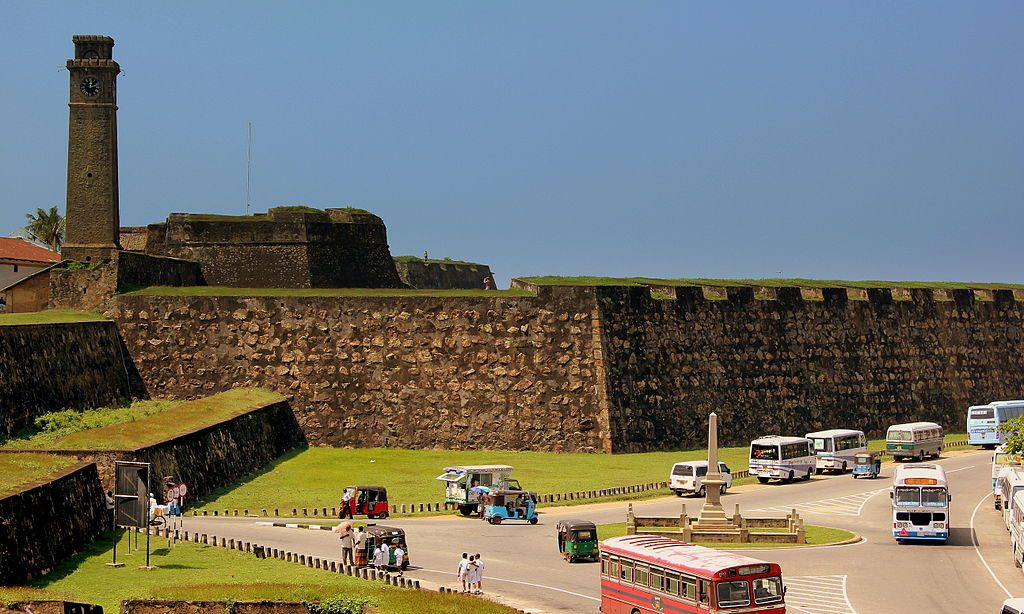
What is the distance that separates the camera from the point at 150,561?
110ft

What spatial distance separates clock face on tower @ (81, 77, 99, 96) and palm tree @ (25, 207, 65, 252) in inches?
1452

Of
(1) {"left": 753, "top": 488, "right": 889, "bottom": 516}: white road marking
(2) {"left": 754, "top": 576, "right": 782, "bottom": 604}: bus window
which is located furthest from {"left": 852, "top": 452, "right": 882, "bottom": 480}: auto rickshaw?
(2) {"left": 754, "top": 576, "right": 782, "bottom": 604}: bus window

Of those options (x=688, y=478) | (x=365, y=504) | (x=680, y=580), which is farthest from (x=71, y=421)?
(x=680, y=580)

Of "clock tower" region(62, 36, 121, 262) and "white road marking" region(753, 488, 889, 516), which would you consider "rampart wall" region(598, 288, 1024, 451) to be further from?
"clock tower" region(62, 36, 121, 262)

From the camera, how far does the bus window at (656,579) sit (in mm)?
27719

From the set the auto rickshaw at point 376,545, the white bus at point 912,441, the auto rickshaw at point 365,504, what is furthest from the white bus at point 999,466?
the auto rickshaw at point 376,545

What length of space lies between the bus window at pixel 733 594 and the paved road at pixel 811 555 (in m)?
4.10

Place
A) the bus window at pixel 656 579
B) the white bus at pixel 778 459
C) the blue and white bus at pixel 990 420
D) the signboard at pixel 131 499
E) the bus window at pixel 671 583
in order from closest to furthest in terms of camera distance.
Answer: the bus window at pixel 671 583 < the bus window at pixel 656 579 < the signboard at pixel 131 499 < the white bus at pixel 778 459 < the blue and white bus at pixel 990 420

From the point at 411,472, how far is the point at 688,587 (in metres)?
26.3

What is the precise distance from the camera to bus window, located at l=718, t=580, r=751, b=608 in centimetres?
2619

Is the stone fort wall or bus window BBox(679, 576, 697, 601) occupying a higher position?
the stone fort wall

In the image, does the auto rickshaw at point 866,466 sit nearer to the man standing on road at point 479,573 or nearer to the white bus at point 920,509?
the white bus at point 920,509

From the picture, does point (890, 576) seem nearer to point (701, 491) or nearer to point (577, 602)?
point (577, 602)

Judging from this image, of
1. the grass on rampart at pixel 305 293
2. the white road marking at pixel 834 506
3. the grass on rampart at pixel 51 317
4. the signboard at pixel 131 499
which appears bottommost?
the white road marking at pixel 834 506
